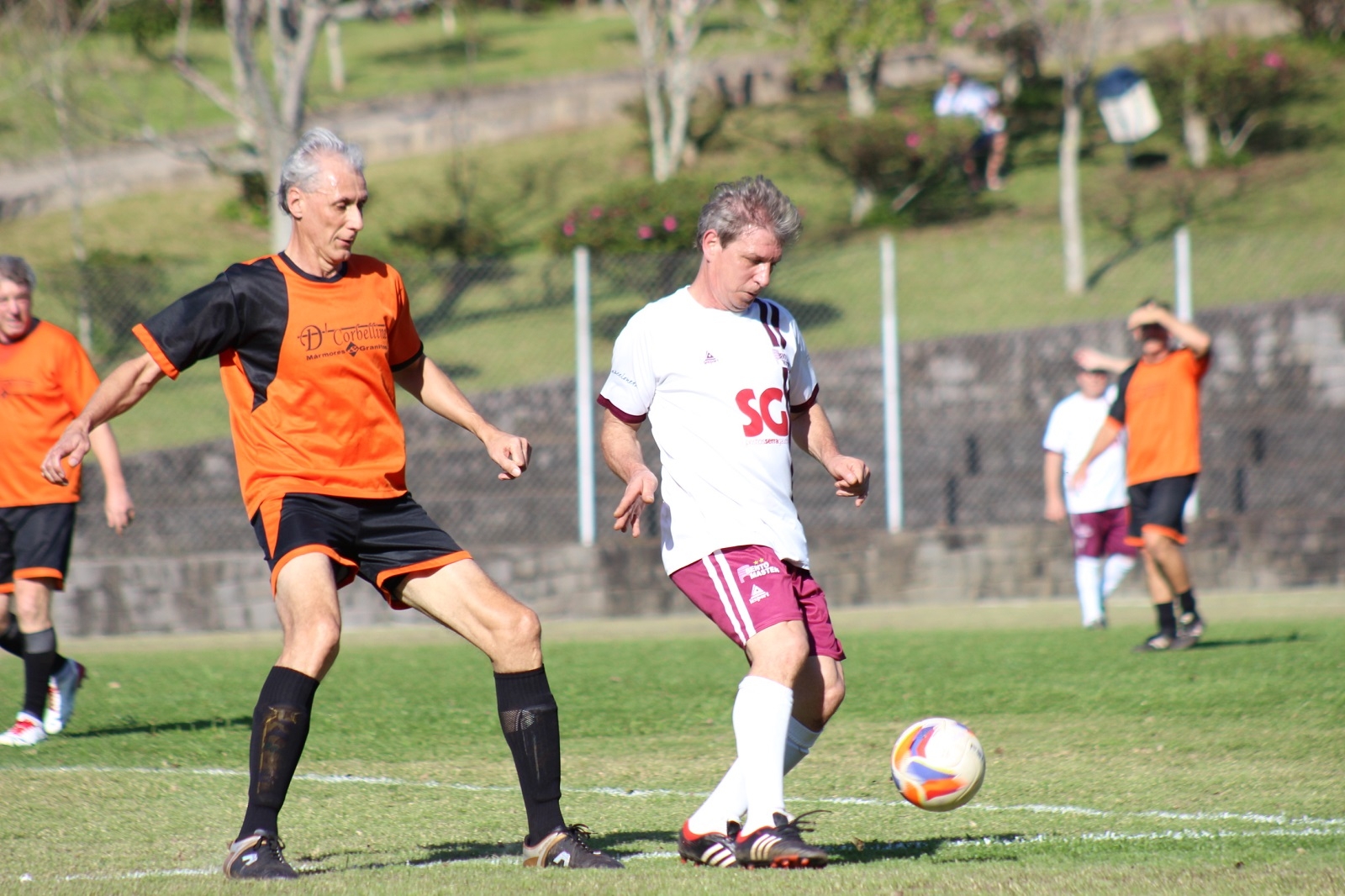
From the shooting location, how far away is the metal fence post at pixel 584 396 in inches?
511

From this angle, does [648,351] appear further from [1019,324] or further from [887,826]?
[1019,324]

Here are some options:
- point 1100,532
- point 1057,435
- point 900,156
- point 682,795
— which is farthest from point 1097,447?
point 900,156

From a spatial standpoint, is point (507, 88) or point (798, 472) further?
point (507, 88)

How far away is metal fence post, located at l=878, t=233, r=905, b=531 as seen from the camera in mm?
13328

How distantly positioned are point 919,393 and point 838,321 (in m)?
1.87

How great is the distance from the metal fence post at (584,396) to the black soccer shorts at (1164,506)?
515 centimetres

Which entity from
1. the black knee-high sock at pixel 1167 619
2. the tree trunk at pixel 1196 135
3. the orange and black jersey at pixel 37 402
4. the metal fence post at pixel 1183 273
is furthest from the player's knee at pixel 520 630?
the tree trunk at pixel 1196 135

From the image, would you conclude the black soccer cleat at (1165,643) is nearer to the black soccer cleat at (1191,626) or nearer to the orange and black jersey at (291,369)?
the black soccer cleat at (1191,626)

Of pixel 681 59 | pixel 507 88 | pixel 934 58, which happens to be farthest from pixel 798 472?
pixel 507 88

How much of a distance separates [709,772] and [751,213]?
262 cm

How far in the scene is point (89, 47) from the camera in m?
28.2

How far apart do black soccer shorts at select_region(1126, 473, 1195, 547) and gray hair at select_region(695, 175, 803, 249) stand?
5.50m

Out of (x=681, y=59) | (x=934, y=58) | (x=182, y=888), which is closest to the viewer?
(x=182, y=888)

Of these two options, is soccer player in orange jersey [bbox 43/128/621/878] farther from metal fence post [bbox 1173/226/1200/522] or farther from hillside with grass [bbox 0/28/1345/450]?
metal fence post [bbox 1173/226/1200/522]
